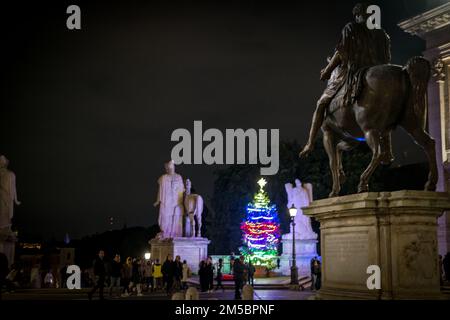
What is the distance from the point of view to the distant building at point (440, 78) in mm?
35003

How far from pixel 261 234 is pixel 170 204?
10.1 metres

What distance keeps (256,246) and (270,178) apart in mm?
17315

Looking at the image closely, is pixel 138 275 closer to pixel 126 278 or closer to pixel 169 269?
pixel 126 278

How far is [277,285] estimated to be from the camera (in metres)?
27.1

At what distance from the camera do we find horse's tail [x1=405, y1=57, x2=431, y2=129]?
430 inches

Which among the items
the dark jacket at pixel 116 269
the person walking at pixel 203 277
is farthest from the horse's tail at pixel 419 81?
the person walking at pixel 203 277

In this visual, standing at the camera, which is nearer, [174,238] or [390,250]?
[390,250]

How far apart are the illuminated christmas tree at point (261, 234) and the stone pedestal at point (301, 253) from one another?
1.77 m

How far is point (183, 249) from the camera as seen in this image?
30.0 m

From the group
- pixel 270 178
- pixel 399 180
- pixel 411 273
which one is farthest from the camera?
pixel 270 178

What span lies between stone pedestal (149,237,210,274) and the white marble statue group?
1.55 ft
